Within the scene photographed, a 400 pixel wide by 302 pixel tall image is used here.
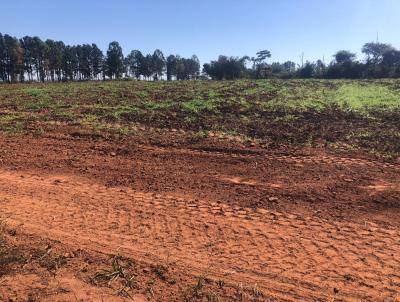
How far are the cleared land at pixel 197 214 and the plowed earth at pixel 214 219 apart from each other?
0.07ft

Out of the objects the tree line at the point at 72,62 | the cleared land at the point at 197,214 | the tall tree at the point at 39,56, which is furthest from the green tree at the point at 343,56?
the cleared land at the point at 197,214

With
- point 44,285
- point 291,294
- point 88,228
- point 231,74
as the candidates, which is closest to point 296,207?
point 291,294

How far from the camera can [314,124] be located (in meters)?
12.8

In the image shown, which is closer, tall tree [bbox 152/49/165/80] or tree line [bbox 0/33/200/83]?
tree line [bbox 0/33/200/83]

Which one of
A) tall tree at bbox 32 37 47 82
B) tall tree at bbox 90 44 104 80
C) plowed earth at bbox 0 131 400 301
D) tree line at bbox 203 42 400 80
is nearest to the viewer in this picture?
plowed earth at bbox 0 131 400 301

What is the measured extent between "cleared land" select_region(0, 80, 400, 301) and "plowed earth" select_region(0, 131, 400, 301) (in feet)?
0.07

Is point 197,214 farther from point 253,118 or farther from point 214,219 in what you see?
point 253,118

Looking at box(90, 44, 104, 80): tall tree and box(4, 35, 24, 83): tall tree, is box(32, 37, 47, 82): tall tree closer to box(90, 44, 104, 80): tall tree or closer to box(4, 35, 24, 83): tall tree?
box(4, 35, 24, 83): tall tree

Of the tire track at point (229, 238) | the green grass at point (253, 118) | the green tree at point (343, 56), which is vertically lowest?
the tire track at point (229, 238)

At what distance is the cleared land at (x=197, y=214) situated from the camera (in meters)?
3.81

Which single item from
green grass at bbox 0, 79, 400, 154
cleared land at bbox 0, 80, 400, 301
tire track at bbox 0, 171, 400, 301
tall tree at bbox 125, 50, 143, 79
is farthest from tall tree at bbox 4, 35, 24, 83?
tire track at bbox 0, 171, 400, 301

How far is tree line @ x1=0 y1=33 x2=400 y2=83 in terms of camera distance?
185 feet

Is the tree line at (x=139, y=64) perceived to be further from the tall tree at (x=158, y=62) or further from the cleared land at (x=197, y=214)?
the cleared land at (x=197, y=214)

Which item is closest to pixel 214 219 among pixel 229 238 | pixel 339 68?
pixel 229 238
